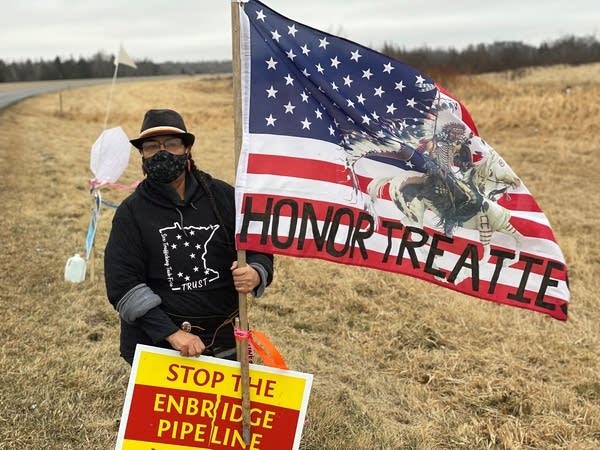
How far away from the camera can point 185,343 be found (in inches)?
98.1

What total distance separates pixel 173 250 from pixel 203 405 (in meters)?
0.72

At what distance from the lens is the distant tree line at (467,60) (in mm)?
37688

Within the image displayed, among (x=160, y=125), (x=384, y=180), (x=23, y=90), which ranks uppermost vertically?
(x=160, y=125)

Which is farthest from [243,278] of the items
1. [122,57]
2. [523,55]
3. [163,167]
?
[523,55]

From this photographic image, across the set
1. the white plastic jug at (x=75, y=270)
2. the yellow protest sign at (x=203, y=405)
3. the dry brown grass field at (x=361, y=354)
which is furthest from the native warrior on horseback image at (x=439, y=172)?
the white plastic jug at (x=75, y=270)

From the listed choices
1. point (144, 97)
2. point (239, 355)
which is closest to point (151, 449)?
point (239, 355)

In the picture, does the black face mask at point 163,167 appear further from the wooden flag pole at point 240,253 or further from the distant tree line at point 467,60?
the distant tree line at point 467,60

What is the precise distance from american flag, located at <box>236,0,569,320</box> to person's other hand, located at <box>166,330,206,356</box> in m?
0.52

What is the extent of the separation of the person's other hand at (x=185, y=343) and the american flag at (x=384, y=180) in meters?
0.52

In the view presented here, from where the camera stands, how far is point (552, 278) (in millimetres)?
2617

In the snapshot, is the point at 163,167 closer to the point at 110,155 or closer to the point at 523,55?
the point at 110,155

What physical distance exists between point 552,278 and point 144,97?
4108 cm

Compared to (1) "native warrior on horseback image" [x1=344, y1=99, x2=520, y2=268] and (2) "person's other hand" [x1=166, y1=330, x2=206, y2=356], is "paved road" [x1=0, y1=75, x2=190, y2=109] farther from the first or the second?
(1) "native warrior on horseback image" [x1=344, y1=99, x2=520, y2=268]

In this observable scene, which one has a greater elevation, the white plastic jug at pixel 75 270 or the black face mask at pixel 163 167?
the black face mask at pixel 163 167
